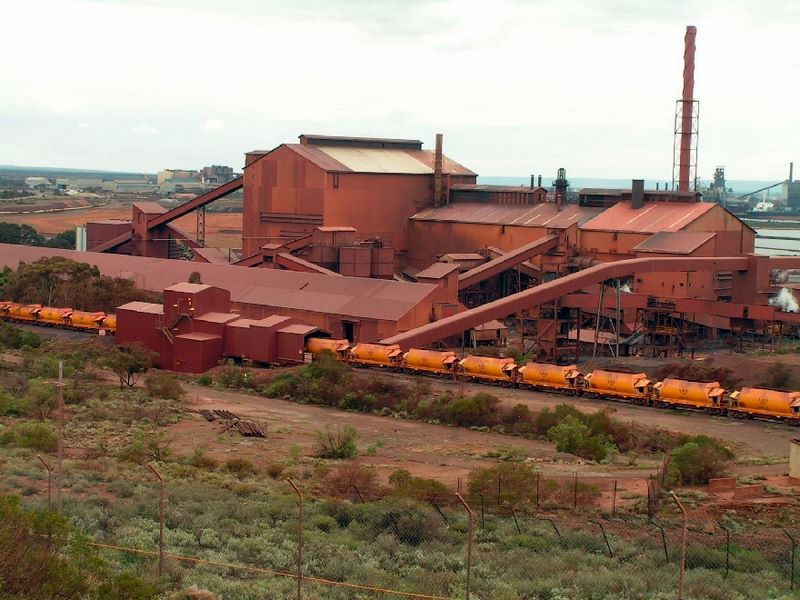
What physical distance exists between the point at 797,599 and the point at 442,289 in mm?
40186

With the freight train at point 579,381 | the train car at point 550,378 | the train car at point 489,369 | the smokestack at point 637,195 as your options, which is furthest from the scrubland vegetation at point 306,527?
the smokestack at point 637,195

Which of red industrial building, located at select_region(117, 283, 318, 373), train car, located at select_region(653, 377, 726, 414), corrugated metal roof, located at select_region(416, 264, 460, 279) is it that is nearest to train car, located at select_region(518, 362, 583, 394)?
train car, located at select_region(653, 377, 726, 414)

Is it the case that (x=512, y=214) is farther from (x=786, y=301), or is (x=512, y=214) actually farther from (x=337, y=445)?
(x=337, y=445)

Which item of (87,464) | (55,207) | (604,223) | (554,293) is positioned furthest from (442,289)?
(55,207)

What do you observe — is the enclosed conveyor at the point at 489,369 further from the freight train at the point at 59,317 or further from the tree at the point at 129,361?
the freight train at the point at 59,317

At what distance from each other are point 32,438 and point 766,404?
23.0 m

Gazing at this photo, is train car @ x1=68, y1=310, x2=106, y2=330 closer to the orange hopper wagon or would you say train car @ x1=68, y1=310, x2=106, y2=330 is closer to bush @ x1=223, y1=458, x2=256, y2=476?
the orange hopper wagon

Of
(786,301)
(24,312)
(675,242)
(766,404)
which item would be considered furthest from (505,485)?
(24,312)

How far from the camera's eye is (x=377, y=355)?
50.9 metres

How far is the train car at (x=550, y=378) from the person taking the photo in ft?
152

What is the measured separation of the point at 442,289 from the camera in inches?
2324

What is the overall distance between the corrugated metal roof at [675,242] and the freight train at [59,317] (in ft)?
87.3

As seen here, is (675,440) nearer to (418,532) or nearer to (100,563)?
(418,532)

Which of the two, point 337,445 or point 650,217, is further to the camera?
point 650,217
